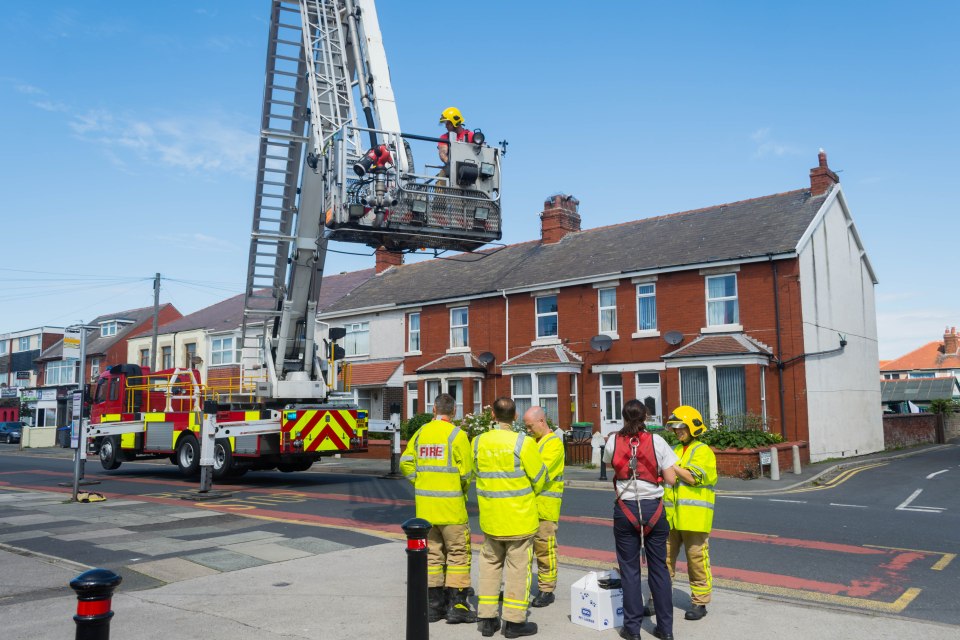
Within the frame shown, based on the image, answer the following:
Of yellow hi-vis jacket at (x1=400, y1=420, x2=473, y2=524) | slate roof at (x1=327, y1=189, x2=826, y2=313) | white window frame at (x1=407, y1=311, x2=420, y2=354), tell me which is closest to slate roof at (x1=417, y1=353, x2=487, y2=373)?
white window frame at (x1=407, y1=311, x2=420, y2=354)

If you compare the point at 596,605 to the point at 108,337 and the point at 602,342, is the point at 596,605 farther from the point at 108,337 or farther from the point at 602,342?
the point at 108,337

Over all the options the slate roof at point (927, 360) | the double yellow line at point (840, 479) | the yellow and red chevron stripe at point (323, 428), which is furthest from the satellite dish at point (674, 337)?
the slate roof at point (927, 360)

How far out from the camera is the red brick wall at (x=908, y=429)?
29.0 metres

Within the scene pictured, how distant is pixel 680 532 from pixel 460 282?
2496 centimetres

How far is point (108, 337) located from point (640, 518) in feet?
189

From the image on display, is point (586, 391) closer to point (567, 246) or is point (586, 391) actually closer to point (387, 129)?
point (567, 246)

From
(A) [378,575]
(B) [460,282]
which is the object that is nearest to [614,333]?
(B) [460,282]

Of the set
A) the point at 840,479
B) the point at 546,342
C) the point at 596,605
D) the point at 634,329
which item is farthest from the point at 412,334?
the point at 596,605

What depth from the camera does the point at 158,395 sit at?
18.6 m

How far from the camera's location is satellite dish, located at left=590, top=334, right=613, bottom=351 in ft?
80.6

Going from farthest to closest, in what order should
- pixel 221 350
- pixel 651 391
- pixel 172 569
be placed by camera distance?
pixel 221 350 → pixel 651 391 → pixel 172 569

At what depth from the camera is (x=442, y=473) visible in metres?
6.30

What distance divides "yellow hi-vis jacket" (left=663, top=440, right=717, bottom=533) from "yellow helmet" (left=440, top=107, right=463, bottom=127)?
21.1 ft

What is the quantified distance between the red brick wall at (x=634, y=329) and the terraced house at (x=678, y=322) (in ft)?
0.14
